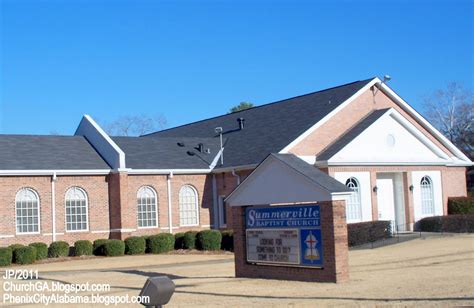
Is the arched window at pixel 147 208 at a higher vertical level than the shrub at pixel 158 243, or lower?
higher

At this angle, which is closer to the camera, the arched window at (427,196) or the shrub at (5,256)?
the shrub at (5,256)

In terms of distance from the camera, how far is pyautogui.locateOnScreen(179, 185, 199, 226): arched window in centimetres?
3594

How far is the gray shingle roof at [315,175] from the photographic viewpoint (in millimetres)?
16703

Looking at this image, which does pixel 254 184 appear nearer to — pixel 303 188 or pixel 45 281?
pixel 303 188

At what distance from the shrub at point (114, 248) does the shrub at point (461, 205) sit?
1776cm

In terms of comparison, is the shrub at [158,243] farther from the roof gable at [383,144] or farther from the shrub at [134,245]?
the roof gable at [383,144]

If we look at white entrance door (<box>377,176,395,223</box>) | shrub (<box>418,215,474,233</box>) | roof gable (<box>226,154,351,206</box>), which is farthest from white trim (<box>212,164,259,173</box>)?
roof gable (<box>226,154,351,206</box>)

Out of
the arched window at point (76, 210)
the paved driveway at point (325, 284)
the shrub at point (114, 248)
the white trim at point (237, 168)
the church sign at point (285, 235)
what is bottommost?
the paved driveway at point (325, 284)

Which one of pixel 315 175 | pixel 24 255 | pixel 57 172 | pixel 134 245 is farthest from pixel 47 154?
pixel 315 175

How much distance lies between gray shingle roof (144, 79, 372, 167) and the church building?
10 centimetres

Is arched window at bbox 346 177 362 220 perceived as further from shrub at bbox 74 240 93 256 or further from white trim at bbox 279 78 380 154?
shrub at bbox 74 240 93 256

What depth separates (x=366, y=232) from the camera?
98.4 ft

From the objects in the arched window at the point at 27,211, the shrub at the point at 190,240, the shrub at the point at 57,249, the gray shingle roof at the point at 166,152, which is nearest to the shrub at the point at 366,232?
the shrub at the point at 190,240

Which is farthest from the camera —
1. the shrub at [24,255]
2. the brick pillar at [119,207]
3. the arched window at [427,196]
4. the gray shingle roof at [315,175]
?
the arched window at [427,196]
